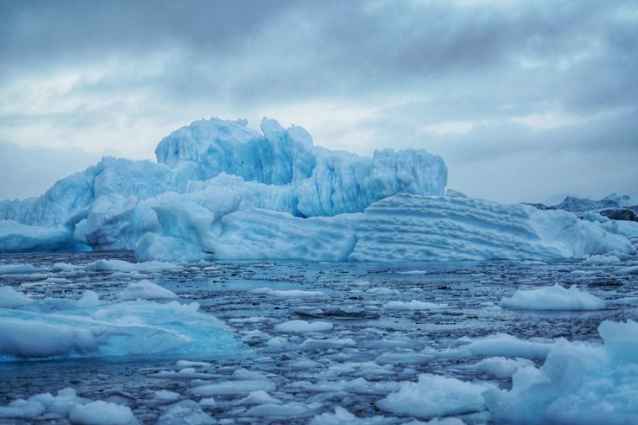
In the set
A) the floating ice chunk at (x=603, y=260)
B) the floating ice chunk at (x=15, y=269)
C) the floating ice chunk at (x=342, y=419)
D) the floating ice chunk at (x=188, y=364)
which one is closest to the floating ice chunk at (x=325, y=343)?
the floating ice chunk at (x=188, y=364)

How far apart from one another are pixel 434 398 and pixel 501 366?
90 centimetres

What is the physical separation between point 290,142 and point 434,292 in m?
20.8

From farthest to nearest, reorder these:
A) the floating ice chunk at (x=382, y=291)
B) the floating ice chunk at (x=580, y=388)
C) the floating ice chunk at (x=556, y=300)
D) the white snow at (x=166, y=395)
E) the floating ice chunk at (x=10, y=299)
A: the floating ice chunk at (x=382, y=291) → the floating ice chunk at (x=556, y=300) → the floating ice chunk at (x=10, y=299) → the white snow at (x=166, y=395) → the floating ice chunk at (x=580, y=388)

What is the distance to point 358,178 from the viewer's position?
81.0ft

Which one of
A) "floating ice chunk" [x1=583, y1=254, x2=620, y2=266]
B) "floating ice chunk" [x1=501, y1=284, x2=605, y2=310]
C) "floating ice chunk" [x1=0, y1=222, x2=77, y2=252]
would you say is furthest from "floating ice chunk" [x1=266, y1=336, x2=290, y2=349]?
"floating ice chunk" [x1=0, y1=222, x2=77, y2=252]

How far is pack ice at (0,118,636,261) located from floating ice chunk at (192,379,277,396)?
1328 cm

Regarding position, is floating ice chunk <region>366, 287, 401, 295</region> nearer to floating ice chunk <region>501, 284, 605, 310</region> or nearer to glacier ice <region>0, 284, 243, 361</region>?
floating ice chunk <region>501, 284, 605, 310</region>

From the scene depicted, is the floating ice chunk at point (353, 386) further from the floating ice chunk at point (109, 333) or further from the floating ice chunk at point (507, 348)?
the floating ice chunk at point (109, 333)

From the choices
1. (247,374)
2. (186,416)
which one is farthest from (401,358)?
(186,416)

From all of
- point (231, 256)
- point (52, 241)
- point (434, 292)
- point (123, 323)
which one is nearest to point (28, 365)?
point (123, 323)

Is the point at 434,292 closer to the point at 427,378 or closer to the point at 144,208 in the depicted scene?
the point at 427,378

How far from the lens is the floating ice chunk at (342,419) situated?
3.11 meters

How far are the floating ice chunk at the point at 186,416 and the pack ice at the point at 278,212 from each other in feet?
45.4

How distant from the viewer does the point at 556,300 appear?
277 inches
